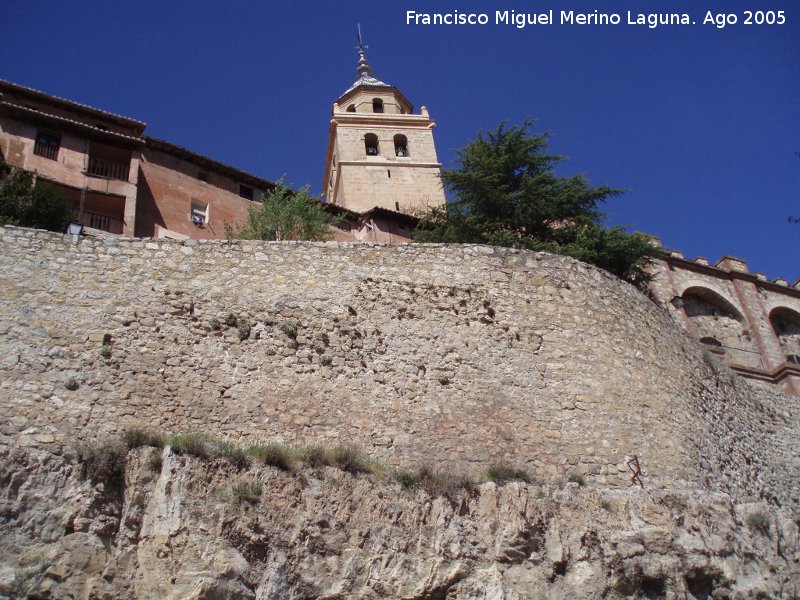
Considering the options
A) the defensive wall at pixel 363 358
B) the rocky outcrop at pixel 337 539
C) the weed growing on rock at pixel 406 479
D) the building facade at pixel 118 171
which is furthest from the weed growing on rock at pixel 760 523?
the building facade at pixel 118 171

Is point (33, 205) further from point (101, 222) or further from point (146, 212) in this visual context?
point (146, 212)

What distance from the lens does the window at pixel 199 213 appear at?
913 inches

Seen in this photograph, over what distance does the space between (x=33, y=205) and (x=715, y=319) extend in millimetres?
24324

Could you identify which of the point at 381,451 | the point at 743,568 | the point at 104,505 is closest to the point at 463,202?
the point at 381,451

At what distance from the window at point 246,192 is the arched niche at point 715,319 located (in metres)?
16.5

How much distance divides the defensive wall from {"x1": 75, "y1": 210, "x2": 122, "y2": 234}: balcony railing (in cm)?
801

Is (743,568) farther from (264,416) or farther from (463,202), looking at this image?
(463,202)

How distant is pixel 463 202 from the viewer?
848 inches

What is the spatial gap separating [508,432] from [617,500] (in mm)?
1934

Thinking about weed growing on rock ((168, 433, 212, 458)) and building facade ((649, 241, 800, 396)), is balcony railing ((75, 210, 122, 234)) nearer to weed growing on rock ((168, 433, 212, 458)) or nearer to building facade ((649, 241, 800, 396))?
weed growing on rock ((168, 433, 212, 458))

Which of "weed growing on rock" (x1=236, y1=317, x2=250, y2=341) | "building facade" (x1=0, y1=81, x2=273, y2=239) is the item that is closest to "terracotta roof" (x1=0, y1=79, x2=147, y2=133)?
"building facade" (x1=0, y1=81, x2=273, y2=239)

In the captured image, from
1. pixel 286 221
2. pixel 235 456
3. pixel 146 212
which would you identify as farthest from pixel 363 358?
pixel 146 212

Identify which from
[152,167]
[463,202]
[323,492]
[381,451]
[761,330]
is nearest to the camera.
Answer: [323,492]

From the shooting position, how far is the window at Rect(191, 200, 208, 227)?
23188mm
